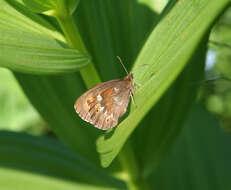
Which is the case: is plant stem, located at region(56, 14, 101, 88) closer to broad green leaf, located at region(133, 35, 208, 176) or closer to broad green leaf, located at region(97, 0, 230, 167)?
broad green leaf, located at region(97, 0, 230, 167)

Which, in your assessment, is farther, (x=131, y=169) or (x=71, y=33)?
(x=131, y=169)

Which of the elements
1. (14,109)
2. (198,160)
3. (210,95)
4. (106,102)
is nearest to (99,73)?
(106,102)

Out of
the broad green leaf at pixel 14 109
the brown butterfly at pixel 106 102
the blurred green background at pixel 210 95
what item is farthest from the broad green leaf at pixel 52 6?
the broad green leaf at pixel 14 109

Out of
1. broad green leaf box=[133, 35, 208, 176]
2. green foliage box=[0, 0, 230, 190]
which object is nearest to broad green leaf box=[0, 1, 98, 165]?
green foliage box=[0, 0, 230, 190]

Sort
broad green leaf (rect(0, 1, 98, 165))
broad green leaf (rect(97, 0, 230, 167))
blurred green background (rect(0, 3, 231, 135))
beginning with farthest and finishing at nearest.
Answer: blurred green background (rect(0, 3, 231, 135)) → broad green leaf (rect(0, 1, 98, 165)) → broad green leaf (rect(97, 0, 230, 167))

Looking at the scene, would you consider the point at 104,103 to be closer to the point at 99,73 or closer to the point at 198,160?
the point at 99,73

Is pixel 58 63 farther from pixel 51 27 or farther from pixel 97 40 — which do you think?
pixel 97 40

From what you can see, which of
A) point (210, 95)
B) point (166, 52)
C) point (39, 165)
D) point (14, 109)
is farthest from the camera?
point (14, 109)
